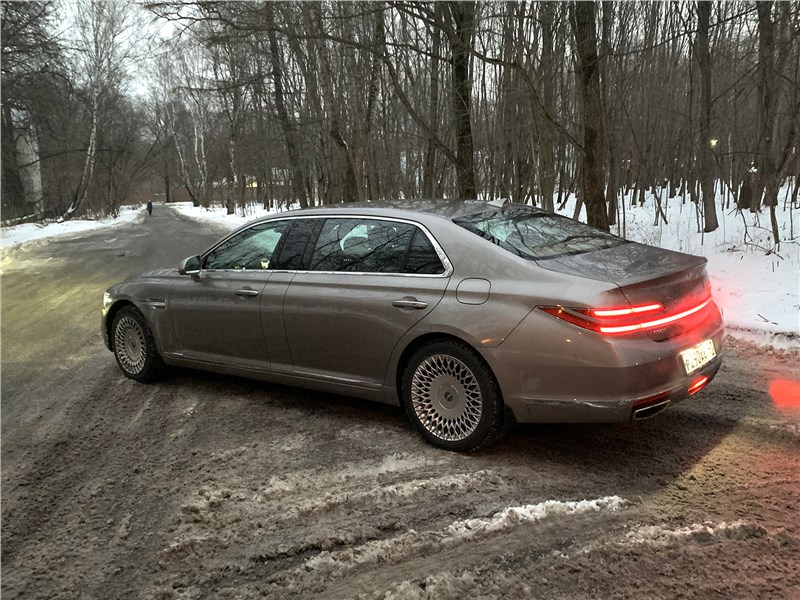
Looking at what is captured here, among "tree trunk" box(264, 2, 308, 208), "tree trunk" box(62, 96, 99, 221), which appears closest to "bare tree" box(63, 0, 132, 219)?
"tree trunk" box(62, 96, 99, 221)

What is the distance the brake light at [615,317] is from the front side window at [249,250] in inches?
92.7

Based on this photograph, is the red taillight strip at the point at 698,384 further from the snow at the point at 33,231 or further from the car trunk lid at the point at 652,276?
the snow at the point at 33,231

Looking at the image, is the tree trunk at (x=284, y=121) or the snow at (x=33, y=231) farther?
the snow at (x=33, y=231)

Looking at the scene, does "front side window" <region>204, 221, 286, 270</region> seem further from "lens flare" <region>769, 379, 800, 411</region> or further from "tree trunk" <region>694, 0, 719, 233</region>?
"tree trunk" <region>694, 0, 719, 233</region>

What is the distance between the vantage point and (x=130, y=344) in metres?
5.64

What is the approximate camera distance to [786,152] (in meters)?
9.17

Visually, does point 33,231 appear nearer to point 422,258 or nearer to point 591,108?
point 591,108

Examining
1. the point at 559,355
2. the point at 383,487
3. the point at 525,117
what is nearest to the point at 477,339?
the point at 559,355

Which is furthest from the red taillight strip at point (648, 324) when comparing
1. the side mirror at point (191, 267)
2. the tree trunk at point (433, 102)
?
the tree trunk at point (433, 102)

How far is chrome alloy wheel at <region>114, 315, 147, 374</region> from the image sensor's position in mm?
5523

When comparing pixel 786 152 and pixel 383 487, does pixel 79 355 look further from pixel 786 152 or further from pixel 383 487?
pixel 786 152

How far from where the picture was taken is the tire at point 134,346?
5434mm

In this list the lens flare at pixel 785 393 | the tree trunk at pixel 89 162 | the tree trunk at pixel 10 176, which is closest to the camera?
the lens flare at pixel 785 393

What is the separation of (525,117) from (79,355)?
12295 millimetres
